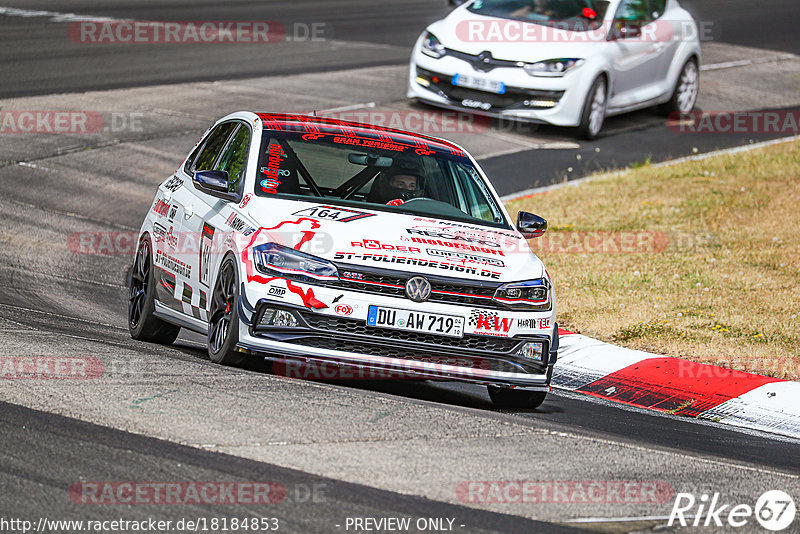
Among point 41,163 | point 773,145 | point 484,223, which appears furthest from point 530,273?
point 773,145

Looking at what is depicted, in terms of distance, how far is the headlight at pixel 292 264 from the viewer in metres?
→ 7.35

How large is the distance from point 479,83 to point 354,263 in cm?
1095

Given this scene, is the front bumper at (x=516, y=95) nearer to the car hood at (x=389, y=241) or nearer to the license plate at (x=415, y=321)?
the car hood at (x=389, y=241)

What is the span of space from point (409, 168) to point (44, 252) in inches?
186

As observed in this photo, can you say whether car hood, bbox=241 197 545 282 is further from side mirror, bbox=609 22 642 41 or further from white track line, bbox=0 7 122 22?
white track line, bbox=0 7 122 22

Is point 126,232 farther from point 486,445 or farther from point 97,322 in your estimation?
point 486,445

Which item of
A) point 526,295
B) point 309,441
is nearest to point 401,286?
point 526,295

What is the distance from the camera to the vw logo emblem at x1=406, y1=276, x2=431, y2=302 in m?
7.39

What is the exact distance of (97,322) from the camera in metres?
9.99
